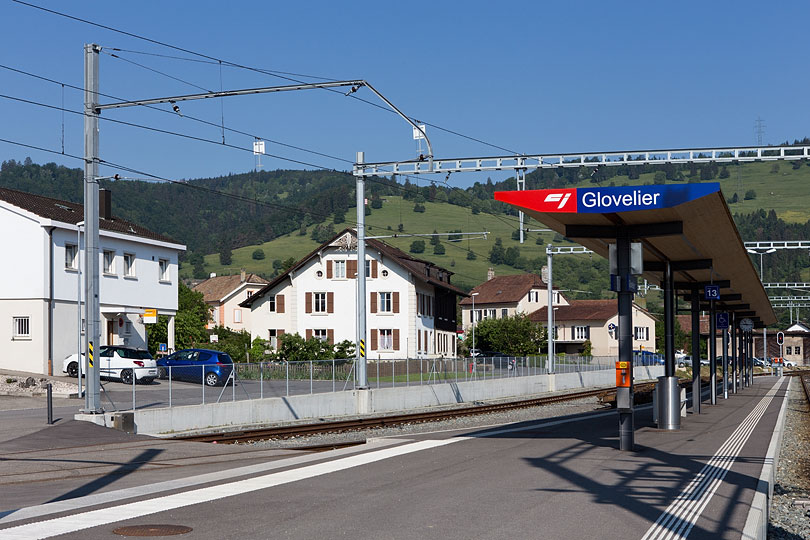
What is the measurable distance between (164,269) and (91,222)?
31.7m

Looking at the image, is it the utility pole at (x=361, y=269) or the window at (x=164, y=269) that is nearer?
the utility pole at (x=361, y=269)

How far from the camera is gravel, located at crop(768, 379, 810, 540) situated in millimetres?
11531

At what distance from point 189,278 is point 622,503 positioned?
602 ft

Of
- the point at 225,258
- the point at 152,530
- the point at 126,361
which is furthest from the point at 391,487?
the point at 225,258

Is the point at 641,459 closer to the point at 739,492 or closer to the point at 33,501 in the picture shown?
the point at 739,492

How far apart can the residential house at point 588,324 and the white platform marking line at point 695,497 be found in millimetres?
87855

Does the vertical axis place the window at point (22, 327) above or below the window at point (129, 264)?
below

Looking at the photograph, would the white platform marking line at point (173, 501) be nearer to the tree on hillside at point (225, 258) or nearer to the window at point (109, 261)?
the window at point (109, 261)

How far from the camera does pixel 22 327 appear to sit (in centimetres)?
4347

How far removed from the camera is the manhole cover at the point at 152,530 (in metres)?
9.44

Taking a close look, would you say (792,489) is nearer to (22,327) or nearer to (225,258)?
(22,327)

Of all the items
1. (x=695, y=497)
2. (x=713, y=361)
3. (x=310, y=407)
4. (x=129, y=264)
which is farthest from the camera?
(x=129, y=264)

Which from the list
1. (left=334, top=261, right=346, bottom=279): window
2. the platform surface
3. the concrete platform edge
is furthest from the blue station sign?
(left=334, top=261, right=346, bottom=279): window

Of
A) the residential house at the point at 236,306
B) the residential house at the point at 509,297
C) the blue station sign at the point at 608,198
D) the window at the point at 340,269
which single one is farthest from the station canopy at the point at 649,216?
the residential house at the point at 236,306
